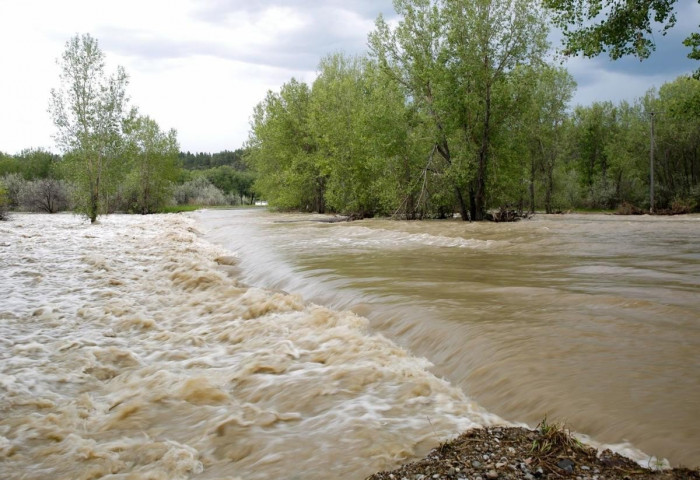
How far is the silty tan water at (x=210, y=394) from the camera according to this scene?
3.16m

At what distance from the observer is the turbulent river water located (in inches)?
126

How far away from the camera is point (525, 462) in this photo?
103 inches

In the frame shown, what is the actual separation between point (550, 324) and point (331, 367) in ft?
7.84

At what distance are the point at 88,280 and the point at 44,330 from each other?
394 cm

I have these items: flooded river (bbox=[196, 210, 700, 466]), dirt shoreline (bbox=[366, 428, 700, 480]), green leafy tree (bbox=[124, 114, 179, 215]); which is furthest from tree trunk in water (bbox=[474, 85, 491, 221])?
green leafy tree (bbox=[124, 114, 179, 215])

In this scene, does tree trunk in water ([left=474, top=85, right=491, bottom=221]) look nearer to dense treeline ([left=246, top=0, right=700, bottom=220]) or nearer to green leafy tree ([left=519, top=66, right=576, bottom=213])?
dense treeline ([left=246, top=0, right=700, bottom=220])

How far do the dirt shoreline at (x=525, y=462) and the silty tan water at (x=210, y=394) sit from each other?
0.25 meters

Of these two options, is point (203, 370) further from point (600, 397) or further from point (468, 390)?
Result: point (600, 397)

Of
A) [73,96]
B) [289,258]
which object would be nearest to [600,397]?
[289,258]

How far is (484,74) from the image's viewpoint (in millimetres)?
25016

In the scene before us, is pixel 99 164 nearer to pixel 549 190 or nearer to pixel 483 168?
pixel 483 168

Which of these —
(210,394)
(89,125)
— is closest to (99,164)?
(89,125)

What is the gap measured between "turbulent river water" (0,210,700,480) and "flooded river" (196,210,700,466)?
0.02 meters

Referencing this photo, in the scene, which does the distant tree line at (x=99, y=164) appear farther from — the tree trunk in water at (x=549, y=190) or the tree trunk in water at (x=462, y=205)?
Answer: the tree trunk in water at (x=549, y=190)
